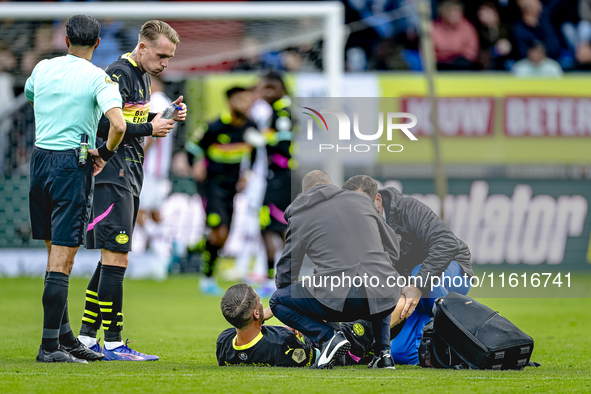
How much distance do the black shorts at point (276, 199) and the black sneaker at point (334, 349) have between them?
5.22 metres

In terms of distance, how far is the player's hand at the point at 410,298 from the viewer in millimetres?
4957

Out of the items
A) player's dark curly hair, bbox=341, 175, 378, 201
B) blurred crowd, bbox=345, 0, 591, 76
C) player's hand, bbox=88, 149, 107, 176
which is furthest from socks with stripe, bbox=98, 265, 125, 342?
blurred crowd, bbox=345, 0, 591, 76

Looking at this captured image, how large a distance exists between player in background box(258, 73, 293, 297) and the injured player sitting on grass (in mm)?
4672

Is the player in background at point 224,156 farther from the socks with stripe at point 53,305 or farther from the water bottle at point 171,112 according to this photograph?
the socks with stripe at point 53,305

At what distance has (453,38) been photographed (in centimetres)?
1445

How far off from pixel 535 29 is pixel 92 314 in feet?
38.7

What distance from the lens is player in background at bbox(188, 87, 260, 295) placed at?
10133mm

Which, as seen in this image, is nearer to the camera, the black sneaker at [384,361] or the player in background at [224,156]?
the black sneaker at [384,361]

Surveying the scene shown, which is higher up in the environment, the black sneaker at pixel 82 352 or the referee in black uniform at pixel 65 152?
the referee in black uniform at pixel 65 152

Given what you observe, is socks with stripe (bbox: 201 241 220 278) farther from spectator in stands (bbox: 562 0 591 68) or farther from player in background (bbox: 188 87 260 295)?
spectator in stands (bbox: 562 0 591 68)

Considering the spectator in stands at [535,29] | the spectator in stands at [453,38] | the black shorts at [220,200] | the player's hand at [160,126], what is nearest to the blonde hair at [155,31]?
the player's hand at [160,126]

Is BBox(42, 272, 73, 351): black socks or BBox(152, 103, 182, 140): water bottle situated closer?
BBox(42, 272, 73, 351): black socks

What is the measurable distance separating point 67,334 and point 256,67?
8387 millimetres

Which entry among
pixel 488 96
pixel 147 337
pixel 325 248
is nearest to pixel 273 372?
pixel 325 248
